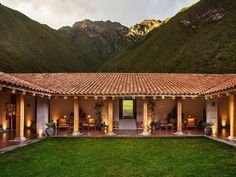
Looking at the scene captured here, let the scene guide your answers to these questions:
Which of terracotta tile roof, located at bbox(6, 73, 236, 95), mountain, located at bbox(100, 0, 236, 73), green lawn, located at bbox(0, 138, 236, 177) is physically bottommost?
green lawn, located at bbox(0, 138, 236, 177)

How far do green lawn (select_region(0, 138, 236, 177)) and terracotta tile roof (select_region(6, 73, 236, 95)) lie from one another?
3.47m

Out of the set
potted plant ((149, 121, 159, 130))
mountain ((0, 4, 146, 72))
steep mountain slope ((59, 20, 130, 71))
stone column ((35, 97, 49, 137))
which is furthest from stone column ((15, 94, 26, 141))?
steep mountain slope ((59, 20, 130, 71))

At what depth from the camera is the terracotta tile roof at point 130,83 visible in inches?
617

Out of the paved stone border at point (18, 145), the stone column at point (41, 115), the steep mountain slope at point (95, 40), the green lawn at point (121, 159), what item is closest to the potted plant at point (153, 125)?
the green lawn at point (121, 159)

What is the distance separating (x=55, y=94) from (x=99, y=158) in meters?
6.92

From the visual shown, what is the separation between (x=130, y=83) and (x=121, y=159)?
32.2ft

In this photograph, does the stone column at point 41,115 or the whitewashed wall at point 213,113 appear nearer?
the stone column at point 41,115

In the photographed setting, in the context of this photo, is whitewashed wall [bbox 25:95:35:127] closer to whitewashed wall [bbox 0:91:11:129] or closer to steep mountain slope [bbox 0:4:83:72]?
whitewashed wall [bbox 0:91:11:129]

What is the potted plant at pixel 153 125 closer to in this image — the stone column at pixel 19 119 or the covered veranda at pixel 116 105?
the covered veranda at pixel 116 105

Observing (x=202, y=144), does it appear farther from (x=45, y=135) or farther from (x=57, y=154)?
(x=45, y=135)

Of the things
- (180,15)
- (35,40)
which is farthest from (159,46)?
(35,40)

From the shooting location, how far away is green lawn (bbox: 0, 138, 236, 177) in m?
7.87

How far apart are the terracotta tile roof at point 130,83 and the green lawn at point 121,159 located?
137 inches

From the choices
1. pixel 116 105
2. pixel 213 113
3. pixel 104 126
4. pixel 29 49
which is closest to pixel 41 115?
pixel 104 126
